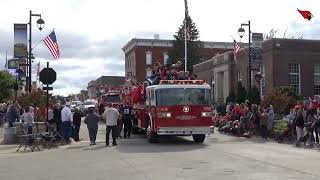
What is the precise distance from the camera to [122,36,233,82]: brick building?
95000mm

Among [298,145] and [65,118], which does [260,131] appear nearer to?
[298,145]

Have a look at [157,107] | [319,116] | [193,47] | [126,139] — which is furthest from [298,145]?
[193,47]

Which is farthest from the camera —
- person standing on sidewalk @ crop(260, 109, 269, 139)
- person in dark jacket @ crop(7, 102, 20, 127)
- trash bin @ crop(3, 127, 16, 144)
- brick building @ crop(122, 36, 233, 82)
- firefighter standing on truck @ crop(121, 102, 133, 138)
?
brick building @ crop(122, 36, 233, 82)

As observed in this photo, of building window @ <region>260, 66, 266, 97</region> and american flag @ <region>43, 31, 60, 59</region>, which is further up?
american flag @ <region>43, 31, 60, 59</region>

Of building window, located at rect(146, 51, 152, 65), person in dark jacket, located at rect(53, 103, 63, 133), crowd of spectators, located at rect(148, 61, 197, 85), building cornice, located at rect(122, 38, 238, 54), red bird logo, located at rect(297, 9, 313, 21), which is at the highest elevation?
building cornice, located at rect(122, 38, 238, 54)

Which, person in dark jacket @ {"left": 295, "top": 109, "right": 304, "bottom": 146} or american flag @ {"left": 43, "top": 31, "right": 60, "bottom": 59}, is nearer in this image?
person in dark jacket @ {"left": 295, "top": 109, "right": 304, "bottom": 146}

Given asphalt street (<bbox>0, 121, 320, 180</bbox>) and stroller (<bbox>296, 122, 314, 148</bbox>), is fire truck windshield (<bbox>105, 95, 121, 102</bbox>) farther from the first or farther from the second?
stroller (<bbox>296, 122, 314, 148</bbox>)

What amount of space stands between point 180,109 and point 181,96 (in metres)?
0.59

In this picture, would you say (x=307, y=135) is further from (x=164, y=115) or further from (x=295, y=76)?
(x=295, y=76)

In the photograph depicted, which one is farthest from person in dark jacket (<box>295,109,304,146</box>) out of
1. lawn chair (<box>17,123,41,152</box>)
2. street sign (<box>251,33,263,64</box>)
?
street sign (<box>251,33,263,64</box>)

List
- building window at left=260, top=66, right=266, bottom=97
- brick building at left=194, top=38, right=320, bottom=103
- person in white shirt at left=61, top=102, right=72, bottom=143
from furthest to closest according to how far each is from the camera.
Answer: building window at left=260, top=66, right=266, bottom=97
brick building at left=194, top=38, right=320, bottom=103
person in white shirt at left=61, top=102, right=72, bottom=143

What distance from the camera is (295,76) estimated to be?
51344 mm

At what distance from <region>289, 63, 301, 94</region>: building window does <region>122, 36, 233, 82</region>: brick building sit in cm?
4337

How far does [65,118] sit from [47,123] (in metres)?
1.18
